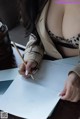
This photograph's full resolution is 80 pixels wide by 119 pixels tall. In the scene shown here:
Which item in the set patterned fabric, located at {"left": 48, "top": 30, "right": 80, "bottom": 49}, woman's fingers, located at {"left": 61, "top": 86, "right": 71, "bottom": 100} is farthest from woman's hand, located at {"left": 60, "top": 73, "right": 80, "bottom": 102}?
Answer: patterned fabric, located at {"left": 48, "top": 30, "right": 80, "bottom": 49}

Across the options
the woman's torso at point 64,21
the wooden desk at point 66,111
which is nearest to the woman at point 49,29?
the woman's torso at point 64,21

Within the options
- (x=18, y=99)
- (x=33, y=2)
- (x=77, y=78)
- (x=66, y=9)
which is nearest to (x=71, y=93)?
(x=77, y=78)

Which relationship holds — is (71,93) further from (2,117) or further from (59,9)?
(59,9)

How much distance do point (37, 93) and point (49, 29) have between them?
27 centimetres

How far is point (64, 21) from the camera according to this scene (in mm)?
903

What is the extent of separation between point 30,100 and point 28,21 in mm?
356

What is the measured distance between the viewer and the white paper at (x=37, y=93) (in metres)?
0.76

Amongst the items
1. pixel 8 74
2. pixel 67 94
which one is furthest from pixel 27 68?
pixel 67 94

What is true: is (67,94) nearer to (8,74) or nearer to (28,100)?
(28,100)

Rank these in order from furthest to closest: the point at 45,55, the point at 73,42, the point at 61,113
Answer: the point at 45,55 < the point at 73,42 < the point at 61,113

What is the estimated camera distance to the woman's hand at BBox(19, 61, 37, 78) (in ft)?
2.86

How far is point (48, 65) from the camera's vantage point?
0.90 m

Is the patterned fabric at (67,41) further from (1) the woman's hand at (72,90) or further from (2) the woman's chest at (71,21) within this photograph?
(1) the woman's hand at (72,90)

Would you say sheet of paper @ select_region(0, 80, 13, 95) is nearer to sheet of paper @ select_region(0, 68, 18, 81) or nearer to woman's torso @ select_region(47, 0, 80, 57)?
sheet of paper @ select_region(0, 68, 18, 81)
